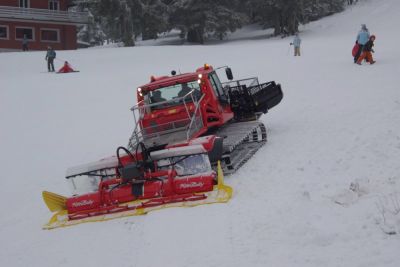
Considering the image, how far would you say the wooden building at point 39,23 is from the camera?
159 ft

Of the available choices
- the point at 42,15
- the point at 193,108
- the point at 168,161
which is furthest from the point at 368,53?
the point at 42,15

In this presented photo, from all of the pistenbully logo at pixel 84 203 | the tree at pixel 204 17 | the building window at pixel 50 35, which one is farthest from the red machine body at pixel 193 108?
the building window at pixel 50 35

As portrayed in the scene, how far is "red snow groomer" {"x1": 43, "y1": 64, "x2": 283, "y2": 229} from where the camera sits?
8.77 m

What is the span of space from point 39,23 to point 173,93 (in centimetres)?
4278

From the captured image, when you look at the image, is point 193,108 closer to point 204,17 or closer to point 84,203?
point 84,203

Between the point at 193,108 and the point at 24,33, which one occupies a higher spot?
the point at 24,33

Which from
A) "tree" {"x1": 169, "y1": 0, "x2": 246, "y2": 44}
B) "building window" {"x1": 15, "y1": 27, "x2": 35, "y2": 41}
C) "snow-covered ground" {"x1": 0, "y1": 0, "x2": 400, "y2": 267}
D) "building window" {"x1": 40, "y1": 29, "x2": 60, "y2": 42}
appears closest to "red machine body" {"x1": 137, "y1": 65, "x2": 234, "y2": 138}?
"snow-covered ground" {"x1": 0, "y1": 0, "x2": 400, "y2": 267}

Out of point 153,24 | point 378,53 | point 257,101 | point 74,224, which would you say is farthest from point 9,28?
point 74,224

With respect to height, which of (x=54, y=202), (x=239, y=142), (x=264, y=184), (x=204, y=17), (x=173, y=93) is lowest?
(x=54, y=202)

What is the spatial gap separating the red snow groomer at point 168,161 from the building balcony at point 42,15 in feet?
133

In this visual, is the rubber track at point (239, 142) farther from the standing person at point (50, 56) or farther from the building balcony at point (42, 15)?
the building balcony at point (42, 15)

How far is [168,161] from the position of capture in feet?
31.0

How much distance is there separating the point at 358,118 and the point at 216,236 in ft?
22.0

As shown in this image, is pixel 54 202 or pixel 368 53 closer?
pixel 54 202
